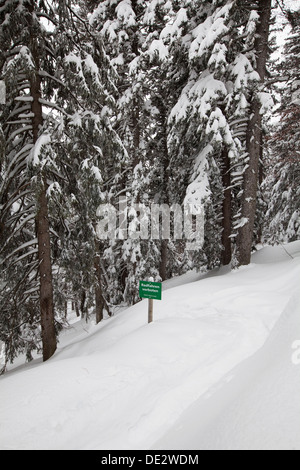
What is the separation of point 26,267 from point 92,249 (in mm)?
1895

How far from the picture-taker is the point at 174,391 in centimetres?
410

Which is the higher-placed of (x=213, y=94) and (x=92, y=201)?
(x=213, y=94)

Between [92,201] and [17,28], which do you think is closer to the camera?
[17,28]

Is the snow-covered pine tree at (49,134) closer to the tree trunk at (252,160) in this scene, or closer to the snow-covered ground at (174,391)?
the snow-covered ground at (174,391)

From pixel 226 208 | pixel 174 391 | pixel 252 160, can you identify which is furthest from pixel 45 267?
pixel 226 208

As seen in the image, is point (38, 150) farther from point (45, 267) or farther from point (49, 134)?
point (45, 267)

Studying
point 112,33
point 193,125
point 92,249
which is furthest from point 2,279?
point 112,33

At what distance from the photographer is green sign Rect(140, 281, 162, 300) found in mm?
6234

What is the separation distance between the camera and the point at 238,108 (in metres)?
9.08

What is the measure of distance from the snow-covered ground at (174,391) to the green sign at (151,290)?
0.57 m

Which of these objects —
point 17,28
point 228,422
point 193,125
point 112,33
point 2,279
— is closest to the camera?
point 228,422

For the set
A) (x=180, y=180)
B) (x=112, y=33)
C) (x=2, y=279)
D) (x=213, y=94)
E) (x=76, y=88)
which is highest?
(x=112, y=33)

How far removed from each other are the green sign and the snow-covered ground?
0.57 meters

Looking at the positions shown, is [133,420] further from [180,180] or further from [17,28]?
[180,180]
